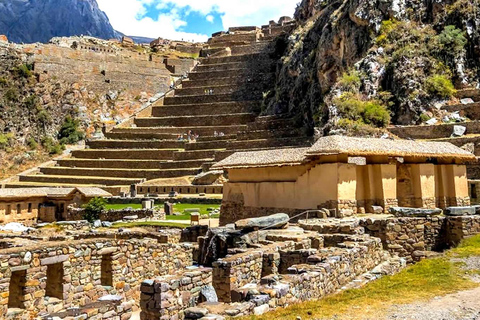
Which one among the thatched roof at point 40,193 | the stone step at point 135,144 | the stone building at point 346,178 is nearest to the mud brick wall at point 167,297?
the stone building at point 346,178

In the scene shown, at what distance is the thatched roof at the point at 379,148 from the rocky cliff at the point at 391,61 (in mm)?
15879

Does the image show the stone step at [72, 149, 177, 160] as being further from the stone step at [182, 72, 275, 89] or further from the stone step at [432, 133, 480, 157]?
the stone step at [432, 133, 480, 157]

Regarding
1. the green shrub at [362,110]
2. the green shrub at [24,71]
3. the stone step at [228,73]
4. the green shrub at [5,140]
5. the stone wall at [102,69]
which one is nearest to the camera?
the green shrub at [362,110]

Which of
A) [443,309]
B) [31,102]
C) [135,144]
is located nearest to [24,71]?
[31,102]

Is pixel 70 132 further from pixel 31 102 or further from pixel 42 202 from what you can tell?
pixel 42 202

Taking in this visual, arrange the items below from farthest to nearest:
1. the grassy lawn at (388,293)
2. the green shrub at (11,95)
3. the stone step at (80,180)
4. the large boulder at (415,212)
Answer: the green shrub at (11,95) → the stone step at (80,180) → the large boulder at (415,212) → the grassy lawn at (388,293)

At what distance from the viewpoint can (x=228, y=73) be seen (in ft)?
248

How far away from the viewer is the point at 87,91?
73750 millimetres

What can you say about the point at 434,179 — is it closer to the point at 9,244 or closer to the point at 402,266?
the point at 402,266

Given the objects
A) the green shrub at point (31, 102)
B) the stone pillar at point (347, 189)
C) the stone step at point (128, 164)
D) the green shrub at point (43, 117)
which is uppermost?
the green shrub at point (31, 102)

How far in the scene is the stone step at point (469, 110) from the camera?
34.5 meters

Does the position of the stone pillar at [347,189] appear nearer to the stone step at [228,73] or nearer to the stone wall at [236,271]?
the stone wall at [236,271]

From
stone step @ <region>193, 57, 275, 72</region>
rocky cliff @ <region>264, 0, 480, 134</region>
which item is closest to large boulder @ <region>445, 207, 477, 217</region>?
rocky cliff @ <region>264, 0, 480, 134</region>

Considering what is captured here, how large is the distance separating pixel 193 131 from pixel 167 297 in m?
56.8
